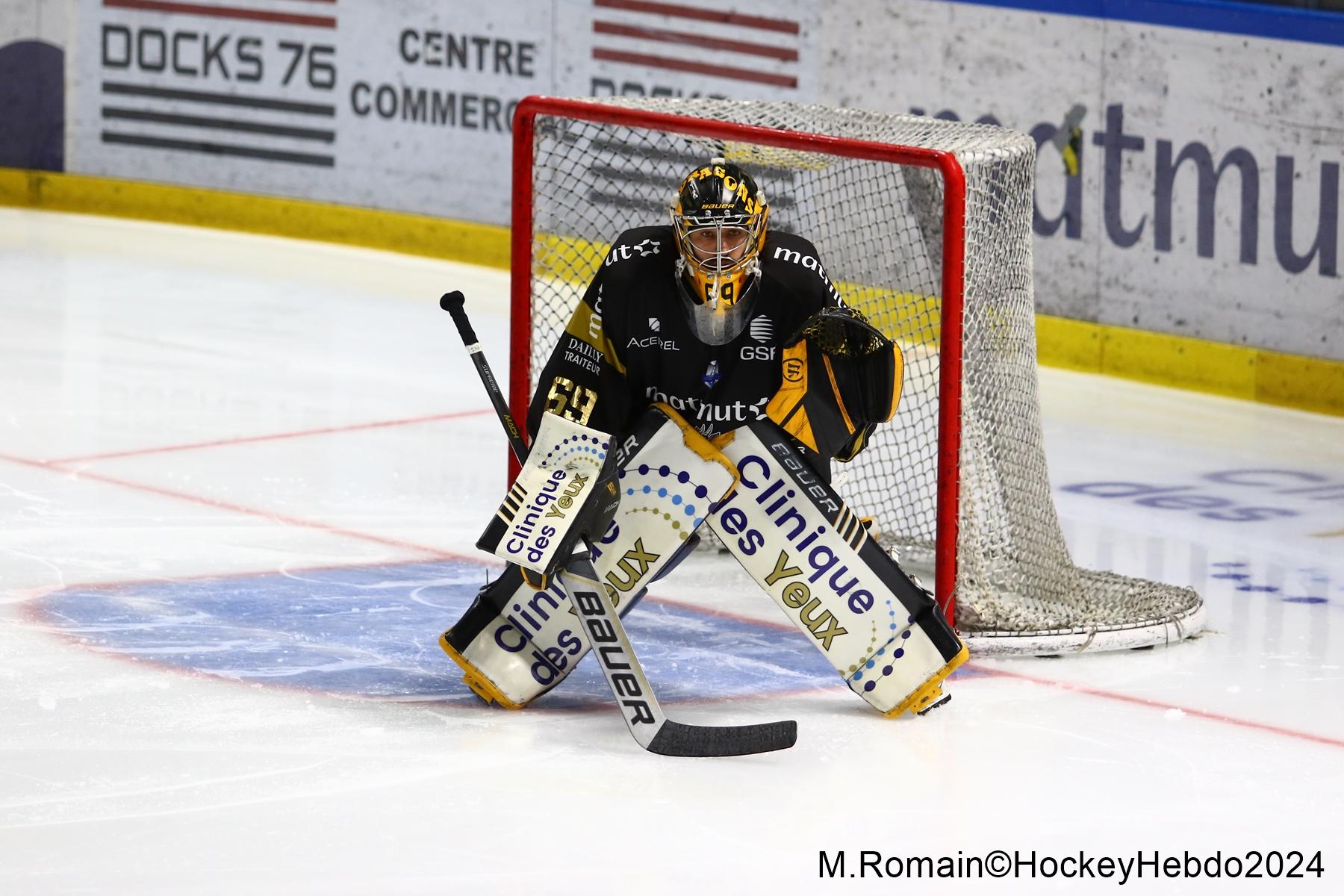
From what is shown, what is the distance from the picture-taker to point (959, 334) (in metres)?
5.04

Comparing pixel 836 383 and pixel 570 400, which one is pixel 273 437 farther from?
pixel 836 383

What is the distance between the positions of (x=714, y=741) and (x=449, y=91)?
689cm

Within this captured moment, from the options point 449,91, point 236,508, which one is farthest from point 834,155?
point 449,91

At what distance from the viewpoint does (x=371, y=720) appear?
179 inches

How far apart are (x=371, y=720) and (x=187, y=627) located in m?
0.82

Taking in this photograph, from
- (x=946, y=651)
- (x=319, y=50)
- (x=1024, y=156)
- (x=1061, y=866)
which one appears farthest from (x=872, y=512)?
(x=319, y=50)

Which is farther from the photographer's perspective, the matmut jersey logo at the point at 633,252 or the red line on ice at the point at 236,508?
the red line on ice at the point at 236,508

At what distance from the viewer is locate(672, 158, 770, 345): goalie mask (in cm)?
445

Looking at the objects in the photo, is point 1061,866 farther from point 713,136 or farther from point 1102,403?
point 1102,403

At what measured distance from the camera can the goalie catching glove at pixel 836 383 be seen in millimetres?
4531

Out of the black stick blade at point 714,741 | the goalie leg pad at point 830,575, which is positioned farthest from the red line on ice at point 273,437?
the black stick blade at point 714,741

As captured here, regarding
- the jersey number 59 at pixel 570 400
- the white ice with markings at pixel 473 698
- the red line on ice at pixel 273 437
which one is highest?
the jersey number 59 at pixel 570 400

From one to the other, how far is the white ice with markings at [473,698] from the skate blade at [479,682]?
0.04m

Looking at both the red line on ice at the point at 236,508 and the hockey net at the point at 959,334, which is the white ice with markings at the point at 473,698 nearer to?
the red line on ice at the point at 236,508
